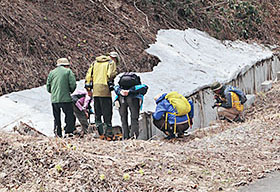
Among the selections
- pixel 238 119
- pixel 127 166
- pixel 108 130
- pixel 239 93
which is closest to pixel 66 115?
pixel 108 130

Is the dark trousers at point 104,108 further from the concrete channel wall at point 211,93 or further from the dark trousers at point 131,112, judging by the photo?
the concrete channel wall at point 211,93

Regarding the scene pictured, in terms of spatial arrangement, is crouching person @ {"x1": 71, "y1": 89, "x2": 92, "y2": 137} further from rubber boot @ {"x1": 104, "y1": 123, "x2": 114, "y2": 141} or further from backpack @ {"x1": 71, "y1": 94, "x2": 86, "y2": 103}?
rubber boot @ {"x1": 104, "y1": 123, "x2": 114, "y2": 141}

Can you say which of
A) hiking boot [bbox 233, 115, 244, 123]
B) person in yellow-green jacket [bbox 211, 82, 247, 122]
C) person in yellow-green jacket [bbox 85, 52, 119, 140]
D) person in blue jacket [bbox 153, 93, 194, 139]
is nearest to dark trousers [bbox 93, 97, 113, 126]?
person in yellow-green jacket [bbox 85, 52, 119, 140]

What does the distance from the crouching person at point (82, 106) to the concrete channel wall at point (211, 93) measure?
3.44 ft

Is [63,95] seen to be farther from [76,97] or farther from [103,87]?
[103,87]

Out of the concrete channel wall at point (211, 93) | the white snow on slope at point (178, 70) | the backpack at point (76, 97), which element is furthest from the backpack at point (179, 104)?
the backpack at point (76, 97)

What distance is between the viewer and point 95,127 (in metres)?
8.38

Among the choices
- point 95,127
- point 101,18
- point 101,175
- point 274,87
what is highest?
point 101,18

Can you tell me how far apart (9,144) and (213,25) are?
13.8 meters

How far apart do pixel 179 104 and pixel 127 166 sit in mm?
3419

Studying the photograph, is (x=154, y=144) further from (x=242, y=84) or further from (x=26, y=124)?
(x=242, y=84)

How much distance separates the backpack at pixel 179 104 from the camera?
8.32m

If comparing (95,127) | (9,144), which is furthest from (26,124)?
(9,144)

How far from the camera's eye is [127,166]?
16.6 ft
